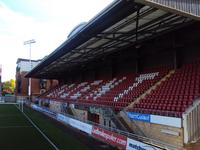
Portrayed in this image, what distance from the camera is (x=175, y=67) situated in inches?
593

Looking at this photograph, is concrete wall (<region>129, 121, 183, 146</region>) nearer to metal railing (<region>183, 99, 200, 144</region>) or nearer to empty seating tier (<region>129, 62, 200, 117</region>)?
metal railing (<region>183, 99, 200, 144</region>)

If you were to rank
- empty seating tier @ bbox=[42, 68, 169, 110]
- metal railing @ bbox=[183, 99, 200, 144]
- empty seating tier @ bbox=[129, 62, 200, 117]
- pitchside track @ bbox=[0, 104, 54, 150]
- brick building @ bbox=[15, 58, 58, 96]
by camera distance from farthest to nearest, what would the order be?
brick building @ bbox=[15, 58, 58, 96] → empty seating tier @ bbox=[42, 68, 169, 110] → pitchside track @ bbox=[0, 104, 54, 150] → empty seating tier @ bbox=[129, 62, 200, 117] → metal railing @ bbox=[183, 99, 200, 144]

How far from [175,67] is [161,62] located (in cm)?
206

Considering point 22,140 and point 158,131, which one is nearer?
point 158,131

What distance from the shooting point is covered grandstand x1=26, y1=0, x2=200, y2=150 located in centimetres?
1001

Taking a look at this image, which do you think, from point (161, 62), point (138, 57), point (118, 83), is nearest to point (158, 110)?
point (161, 62)

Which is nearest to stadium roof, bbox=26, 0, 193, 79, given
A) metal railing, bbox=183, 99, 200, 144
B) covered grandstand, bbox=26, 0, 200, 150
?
covered grandstand, bbox=26, 0, 200, 150

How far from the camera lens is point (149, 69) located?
60.0 feet

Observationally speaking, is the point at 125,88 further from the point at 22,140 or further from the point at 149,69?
the point at 22,140

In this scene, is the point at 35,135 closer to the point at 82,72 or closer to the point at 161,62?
the point at 161,62

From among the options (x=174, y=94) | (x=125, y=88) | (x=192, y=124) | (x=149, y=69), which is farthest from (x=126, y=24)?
(x=125, y=88)

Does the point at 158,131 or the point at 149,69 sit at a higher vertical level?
the point at 149,69

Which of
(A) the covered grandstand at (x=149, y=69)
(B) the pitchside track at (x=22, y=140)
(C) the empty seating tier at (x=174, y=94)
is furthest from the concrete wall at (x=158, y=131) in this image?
(B) the pitchside track at (x=22, y=140)

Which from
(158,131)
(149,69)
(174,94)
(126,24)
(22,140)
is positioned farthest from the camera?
(149,69)
